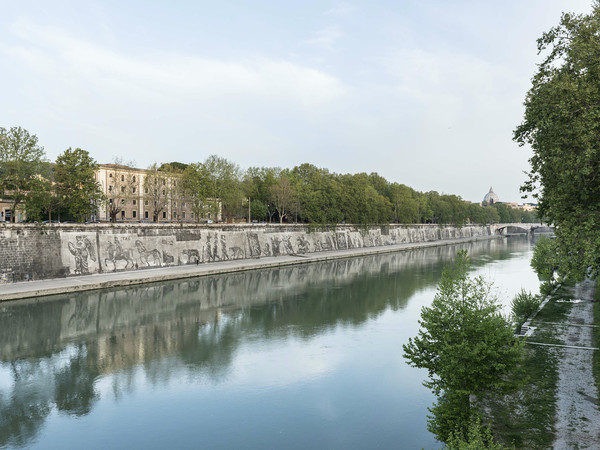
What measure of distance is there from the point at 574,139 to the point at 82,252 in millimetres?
37339

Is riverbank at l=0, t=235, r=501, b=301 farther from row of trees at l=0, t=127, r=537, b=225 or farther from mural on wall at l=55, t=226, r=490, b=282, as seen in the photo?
row of trees at l=0, t=127, r=537, b=225

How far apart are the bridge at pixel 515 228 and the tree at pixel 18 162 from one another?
14585 centimetres

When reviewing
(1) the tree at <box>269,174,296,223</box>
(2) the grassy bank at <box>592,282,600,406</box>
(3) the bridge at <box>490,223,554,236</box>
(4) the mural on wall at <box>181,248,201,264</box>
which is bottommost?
(2) the grassy bank at <box>592,282,600,406</box>

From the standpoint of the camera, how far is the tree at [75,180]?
41281mm

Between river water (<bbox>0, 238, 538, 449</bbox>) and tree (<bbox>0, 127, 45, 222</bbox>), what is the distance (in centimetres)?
1254

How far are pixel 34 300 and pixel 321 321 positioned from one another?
19.3 metres

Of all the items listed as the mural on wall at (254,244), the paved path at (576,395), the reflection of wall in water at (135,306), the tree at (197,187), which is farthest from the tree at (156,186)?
the paved path at (576,395)

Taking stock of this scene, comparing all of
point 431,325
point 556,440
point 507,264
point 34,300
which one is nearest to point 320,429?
→ point 431,325

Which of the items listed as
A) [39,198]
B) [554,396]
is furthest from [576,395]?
[39,198]

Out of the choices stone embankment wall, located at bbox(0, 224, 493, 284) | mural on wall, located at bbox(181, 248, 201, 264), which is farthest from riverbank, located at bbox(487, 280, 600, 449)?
mural on wall, located at bbox(181, 248, 201, 264)

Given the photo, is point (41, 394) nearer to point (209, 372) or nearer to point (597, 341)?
point (209, 372)

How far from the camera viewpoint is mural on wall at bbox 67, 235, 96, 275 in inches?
1494

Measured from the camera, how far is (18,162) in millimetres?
36812

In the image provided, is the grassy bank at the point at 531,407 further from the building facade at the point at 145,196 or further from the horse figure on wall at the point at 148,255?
the building facade at the point at 145,196
